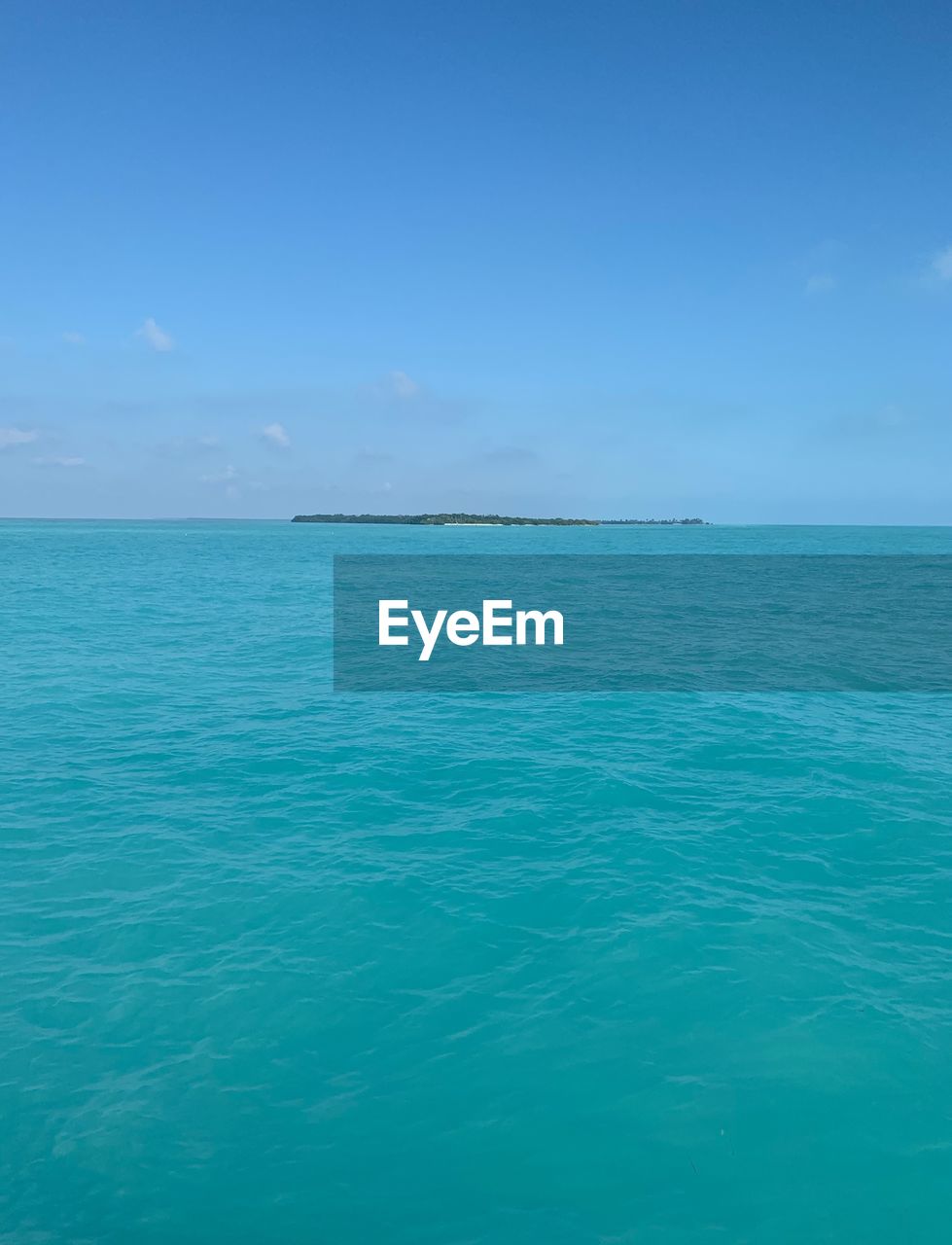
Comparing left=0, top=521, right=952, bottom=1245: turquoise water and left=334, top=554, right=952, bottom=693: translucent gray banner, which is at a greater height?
left=334, top=554, right=952, bottom=693: translucent gray banner

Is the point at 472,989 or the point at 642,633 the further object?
the point at 642,633

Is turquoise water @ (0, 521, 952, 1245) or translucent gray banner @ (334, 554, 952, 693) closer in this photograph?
turquoise water @ (0, 521, 952, 1245)

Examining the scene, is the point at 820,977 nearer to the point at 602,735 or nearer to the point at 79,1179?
the point at 79,1179

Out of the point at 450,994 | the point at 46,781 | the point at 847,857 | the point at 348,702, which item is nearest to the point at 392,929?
the point at 450,994

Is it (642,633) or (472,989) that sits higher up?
(642,633)
